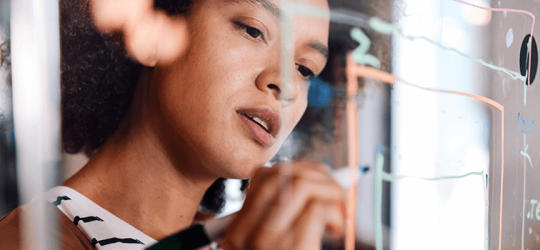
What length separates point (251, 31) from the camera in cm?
32

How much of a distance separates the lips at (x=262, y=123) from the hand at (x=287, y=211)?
0.03 metres

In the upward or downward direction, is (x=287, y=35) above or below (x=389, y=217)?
above

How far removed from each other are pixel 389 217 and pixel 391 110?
0.13 meters

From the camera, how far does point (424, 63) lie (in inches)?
14.9

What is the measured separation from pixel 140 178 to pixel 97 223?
61mm

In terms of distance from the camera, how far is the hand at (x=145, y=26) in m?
0.33

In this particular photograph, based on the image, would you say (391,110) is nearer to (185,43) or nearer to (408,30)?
(408,30)

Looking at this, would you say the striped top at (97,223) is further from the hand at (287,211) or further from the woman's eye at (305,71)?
the woman's eye at (305,71)

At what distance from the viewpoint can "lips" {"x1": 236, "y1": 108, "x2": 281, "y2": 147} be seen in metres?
0.32

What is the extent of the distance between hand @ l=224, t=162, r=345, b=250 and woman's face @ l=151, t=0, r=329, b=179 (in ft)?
0.09

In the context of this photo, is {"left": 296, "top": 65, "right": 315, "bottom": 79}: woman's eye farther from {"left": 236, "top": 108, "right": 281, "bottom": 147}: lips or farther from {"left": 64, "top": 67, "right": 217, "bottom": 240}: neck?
{"left": 64, "top": 67, "right": 217, "bottom": 240}: neck

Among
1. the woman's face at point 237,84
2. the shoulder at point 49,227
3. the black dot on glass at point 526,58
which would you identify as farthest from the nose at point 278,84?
the black dot on glass at point 526,58

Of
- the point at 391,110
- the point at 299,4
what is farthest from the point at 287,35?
the point at 391,110

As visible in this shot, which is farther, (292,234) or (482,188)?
(482,188)
